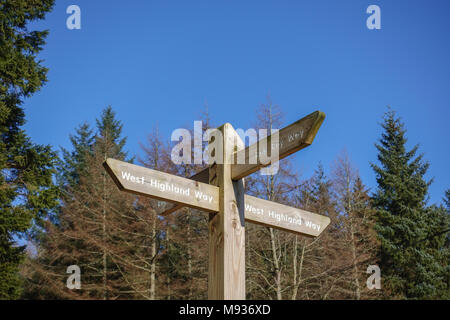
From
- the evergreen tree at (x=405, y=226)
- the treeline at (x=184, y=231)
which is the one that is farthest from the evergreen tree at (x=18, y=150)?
the evergreen tree at (x=405, y=226)

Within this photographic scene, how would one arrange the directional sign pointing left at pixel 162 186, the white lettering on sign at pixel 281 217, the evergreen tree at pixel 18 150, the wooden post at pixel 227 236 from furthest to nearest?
the evergreen tree at pixel 18 150 < the white lettering on sign at pixel 281 217 < the wooden post at pixel 227 236 < the directional sign pointing left at pixel 162 186

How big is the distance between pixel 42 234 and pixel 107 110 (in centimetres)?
1065

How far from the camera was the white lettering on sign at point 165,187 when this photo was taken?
3.32m

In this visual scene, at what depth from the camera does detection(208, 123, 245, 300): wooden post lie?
3.47 m

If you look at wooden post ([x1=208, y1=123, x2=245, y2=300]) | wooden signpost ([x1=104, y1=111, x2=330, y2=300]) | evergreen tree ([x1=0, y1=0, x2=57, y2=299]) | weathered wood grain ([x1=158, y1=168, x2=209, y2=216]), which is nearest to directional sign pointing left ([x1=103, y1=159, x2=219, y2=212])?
wooden signpost ([x1=104, y1=111, x2=330, y2=300])

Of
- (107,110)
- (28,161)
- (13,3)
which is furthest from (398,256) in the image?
(107,110)

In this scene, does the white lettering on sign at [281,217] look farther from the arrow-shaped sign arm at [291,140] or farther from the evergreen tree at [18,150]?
the evergreen tree at [18,150]

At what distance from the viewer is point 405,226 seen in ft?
70.4

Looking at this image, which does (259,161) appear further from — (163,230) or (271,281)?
(163,230)

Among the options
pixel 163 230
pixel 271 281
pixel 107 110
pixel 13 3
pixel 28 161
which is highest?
pixel 107 110

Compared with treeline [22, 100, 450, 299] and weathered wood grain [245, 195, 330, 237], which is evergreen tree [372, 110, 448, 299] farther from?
weathered wood grain [245, 195, 330, 237]

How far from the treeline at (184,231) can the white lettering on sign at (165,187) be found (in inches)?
337

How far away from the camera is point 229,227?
361cm

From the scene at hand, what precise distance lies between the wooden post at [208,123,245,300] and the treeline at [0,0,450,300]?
854 cm
